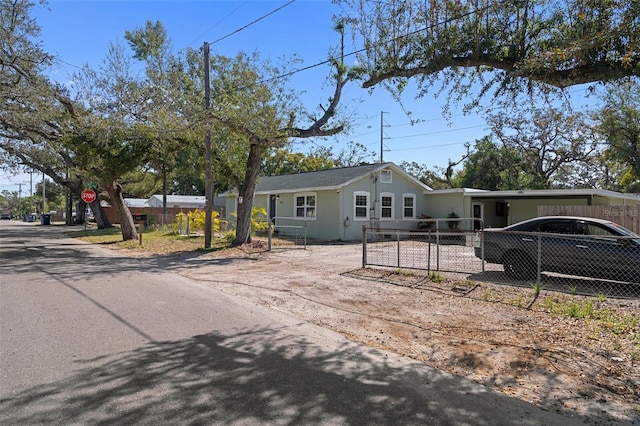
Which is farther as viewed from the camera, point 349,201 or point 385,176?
point 385,176

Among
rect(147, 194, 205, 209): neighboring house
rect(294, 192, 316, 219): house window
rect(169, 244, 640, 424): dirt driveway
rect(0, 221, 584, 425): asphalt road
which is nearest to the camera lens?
rect(0, 221, 584, 425): asphalt road

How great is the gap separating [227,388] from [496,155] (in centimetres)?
3808

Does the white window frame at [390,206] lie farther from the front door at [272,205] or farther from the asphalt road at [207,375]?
the asphalt road at [207,375]

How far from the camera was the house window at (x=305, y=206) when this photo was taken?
25203 millimetres

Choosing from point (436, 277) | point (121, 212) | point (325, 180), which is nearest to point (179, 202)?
point (121, 212)

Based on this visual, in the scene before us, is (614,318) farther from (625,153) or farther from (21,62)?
(625,153)

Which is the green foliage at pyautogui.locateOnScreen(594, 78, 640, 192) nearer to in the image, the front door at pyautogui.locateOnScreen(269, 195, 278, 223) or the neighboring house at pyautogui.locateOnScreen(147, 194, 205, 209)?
the front door at pyautogui.locateOnScreen(269, 195, 278, 223)

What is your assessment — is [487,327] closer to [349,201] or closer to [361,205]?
[349,201]

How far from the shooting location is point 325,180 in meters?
25.4

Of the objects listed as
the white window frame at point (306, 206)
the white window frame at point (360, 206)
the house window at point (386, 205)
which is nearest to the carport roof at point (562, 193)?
the house window at point (386, 205)

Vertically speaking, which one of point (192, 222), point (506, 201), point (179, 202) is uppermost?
point (179, 202)

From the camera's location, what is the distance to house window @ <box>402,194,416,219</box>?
26.1 metres

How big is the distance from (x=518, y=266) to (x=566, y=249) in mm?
1079

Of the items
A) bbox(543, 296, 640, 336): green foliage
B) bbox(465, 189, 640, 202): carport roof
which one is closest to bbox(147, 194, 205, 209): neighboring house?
bbox(465, 189, 640, 202): carport roof
